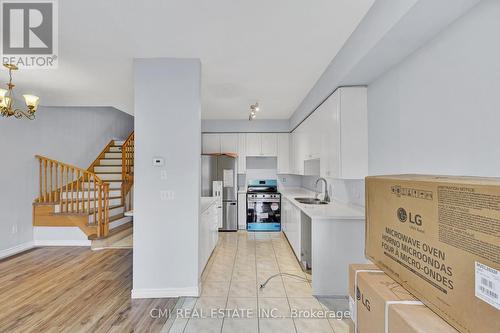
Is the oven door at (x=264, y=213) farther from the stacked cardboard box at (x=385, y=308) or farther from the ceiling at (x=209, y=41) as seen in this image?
the stacked cardboard box at (x=385, y=308)

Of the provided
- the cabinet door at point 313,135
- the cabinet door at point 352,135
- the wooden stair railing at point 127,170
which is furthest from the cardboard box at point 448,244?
the wooden stair railing at point 127,170

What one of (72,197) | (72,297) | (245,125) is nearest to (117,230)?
(72,197)

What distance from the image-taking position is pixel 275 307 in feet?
8.29

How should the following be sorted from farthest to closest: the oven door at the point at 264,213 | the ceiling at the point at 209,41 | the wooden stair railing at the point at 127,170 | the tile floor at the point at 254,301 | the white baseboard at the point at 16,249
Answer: the wooden stair railing at the point at 127,170, the oven door at the point at 264,213, the white baseboard at the point at 16,249, the tile floor at the point at 254,301, the ceiling at the point at 209,41

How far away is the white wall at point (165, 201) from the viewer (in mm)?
2709

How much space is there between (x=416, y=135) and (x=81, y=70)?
12.2 feet

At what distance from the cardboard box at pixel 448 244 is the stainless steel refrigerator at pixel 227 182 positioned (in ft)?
15.1

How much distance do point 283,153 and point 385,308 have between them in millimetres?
5091

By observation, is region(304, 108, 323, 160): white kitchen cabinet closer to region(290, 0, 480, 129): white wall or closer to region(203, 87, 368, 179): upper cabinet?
region(203, 87, 368, 179): upper cabinet

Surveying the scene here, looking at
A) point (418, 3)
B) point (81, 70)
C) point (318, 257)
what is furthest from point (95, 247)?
point (418, 3)

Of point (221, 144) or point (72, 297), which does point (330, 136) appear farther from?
point (72, 297)

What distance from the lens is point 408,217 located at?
99 cm

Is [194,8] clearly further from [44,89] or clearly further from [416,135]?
[44,89]

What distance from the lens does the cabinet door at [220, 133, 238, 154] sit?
19.4 feet
